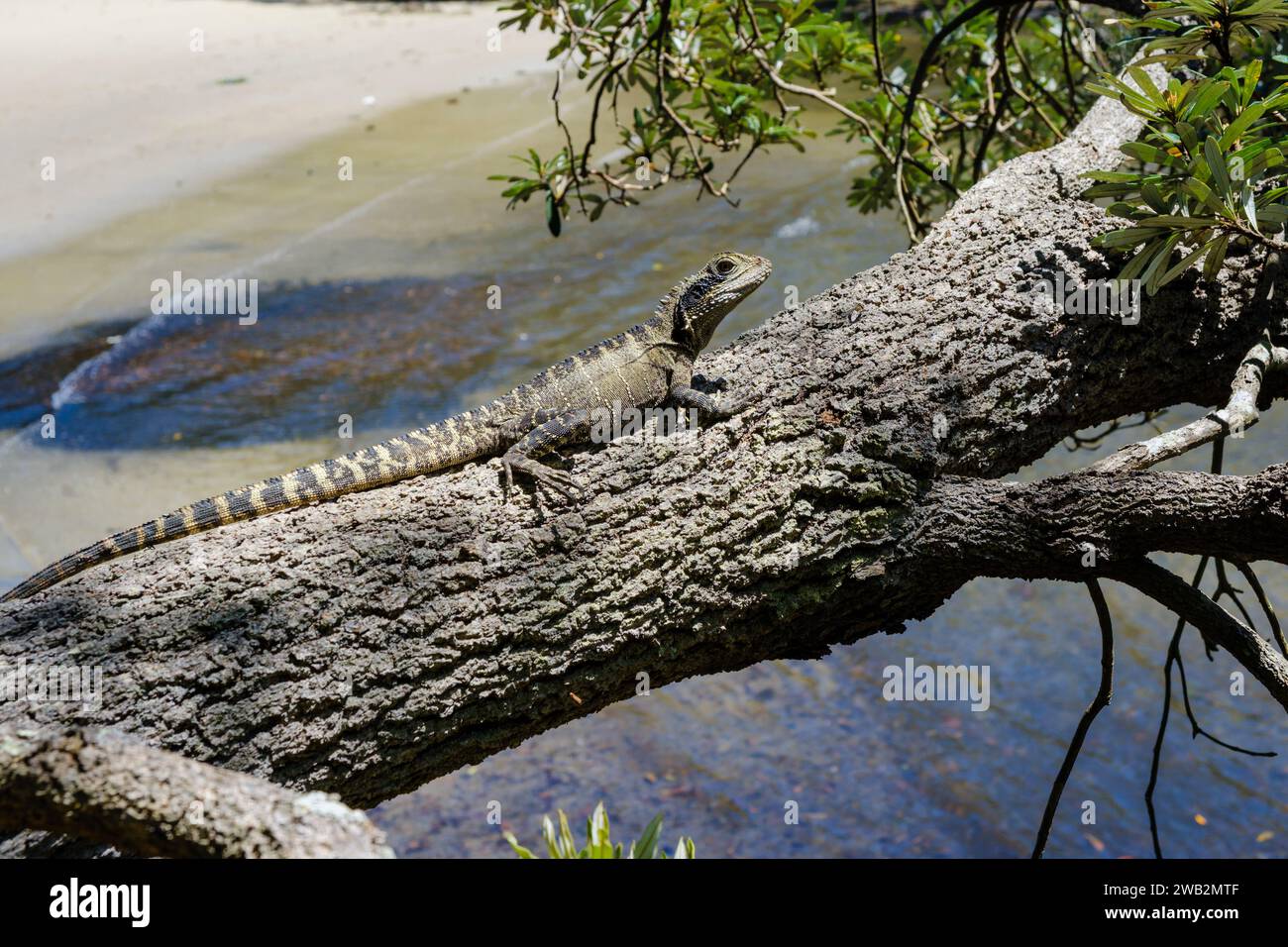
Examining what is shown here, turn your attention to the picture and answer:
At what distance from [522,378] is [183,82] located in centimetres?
1286

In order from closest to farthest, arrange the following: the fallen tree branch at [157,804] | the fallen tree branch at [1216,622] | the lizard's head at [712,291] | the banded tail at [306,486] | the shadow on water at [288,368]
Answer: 1. the fallen tree branch at [157,804]
2. the fallen tree branch at [1216,622]
3. the banded tail at [306,486]
4. the lizard's head at [712,291]
5. the shadow on water at [288,368]

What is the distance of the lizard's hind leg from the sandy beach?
40.1 ft

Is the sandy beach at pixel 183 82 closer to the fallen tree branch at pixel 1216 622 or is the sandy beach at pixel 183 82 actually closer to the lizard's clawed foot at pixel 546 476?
the lizard's clawed foot at pixel 546 476

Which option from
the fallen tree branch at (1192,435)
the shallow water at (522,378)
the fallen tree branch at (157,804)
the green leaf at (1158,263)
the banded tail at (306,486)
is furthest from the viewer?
the shallow water at (522,378)

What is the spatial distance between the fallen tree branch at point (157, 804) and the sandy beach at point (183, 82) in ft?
44.6

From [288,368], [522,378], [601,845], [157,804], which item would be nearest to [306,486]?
[601,845]

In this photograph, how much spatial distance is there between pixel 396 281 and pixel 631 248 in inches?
110

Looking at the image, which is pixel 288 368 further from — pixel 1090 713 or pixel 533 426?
pixel 1090 713

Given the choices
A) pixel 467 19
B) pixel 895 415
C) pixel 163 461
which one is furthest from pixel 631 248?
pixel 467 19

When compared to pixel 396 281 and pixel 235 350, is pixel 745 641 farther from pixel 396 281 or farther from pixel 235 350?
pixel 396 281

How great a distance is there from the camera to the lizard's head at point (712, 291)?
4648 mm

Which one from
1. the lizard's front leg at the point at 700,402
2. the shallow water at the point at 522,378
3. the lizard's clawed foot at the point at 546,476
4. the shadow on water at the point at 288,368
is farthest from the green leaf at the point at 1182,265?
the shadow on water at the point at 288,368

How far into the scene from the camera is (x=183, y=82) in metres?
A: 20.2

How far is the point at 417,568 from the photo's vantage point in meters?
2.80
